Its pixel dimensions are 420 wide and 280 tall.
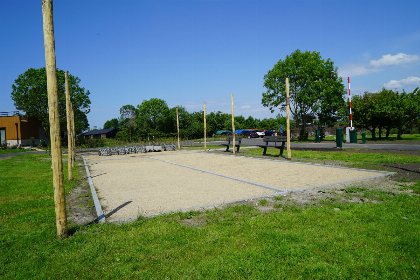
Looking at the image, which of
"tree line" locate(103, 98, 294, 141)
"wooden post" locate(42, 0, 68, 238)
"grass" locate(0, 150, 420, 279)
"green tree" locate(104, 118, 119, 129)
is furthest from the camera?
"green tree" locate(104, 118, 119, 129)

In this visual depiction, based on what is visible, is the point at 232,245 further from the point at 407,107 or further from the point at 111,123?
the point at 111,123

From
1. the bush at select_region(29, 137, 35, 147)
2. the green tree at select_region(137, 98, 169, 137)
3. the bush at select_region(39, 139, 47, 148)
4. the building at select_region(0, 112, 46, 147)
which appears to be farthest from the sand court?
the green tree at select_region(137, 98, 169, 137)

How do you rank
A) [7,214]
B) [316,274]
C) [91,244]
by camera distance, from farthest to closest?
[7,214] → [91,244] → [316,274]

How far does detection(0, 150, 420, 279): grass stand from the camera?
302 cm

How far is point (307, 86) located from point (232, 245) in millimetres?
32690

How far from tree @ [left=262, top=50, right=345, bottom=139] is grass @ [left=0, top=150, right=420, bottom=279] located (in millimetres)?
29622

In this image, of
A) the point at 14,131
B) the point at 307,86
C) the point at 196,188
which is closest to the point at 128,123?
the point at 14,131

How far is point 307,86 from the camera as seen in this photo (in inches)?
1302

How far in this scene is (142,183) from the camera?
350 inches

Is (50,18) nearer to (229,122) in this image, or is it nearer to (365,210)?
(365,210)

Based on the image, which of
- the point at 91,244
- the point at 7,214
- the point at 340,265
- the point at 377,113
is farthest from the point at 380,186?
the point at 377,113

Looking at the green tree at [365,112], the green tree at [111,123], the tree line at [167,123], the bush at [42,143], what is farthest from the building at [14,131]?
the green tree at [111,123]

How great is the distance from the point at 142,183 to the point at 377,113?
25.4m

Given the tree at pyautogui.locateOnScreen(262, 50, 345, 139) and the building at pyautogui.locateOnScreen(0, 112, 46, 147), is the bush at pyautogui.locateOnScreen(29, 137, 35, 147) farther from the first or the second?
the tree at pyautogui.locateOnScreen(262, 50, 345, 139)
